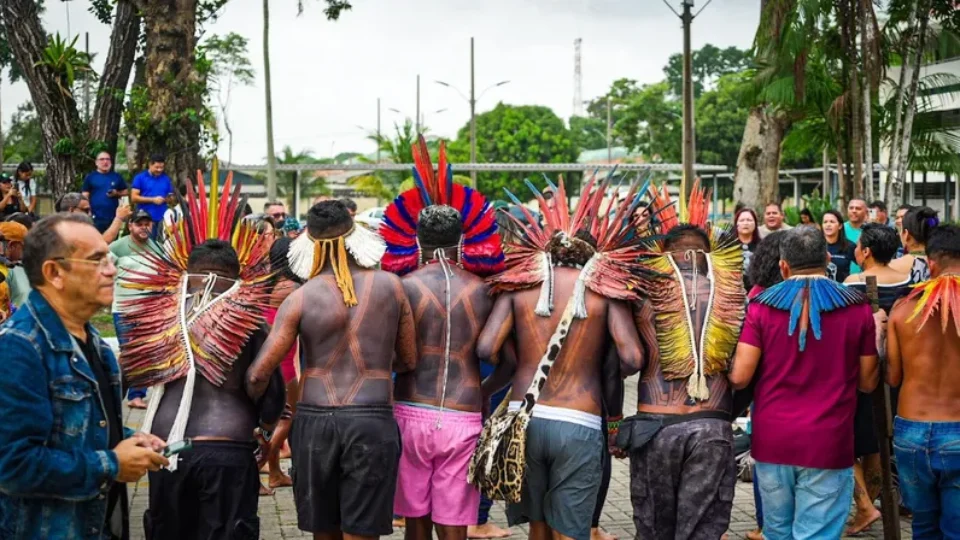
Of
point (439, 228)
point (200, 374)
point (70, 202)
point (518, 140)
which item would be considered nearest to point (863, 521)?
point (439, 228)

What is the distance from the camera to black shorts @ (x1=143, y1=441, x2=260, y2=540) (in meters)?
4.95

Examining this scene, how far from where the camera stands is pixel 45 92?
52.4 ft

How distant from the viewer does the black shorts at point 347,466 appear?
5.10 metres

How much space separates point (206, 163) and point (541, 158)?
148 feet

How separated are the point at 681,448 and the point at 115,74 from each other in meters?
14.5

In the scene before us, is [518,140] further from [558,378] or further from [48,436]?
[48,436]

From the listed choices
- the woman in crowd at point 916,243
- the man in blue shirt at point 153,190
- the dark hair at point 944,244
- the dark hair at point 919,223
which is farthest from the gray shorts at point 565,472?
the man in blue shirt at point 153,190

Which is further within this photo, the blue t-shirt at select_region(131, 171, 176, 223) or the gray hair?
the blue t-shirt at select_region(131, 171, 176, 223)

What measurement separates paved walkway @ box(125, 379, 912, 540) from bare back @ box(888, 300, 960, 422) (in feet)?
6.34

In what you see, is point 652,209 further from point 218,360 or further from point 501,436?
point 218,360

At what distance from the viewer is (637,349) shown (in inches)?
207

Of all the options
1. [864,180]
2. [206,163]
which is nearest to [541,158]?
[864,180]

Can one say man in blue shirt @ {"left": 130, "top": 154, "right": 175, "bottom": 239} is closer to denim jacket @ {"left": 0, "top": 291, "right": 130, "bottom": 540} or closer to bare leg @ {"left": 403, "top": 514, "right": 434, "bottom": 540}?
bare leg @ {"left": 403, "top": 514, "right": 434, "bottom": 540}

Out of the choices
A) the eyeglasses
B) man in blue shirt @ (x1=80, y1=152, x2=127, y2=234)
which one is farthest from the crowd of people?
man in blue shirt @ (x1=80, y1=152, x2=127, y2=234)
